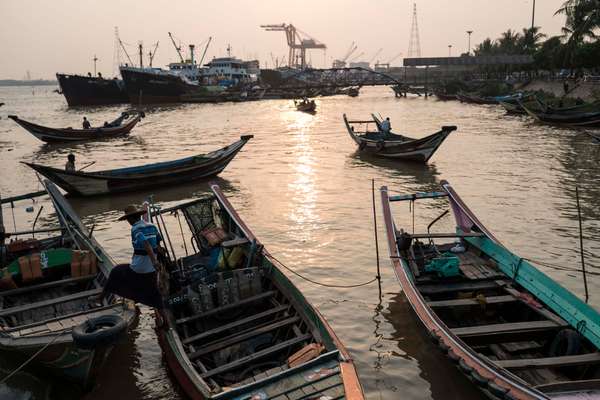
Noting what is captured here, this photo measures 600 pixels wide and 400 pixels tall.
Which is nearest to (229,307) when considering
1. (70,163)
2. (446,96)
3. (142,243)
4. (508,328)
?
(142,243)

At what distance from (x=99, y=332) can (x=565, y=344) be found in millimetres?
5242

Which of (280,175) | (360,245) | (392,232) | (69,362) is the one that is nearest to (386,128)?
(280,175)

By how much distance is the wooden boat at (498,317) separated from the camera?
15.6ft

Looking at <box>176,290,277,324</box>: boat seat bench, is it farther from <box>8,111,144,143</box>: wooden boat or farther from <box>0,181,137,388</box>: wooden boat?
<box>8,111,144,143</box>: wooden boat

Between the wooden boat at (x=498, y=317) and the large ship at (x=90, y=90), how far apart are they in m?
67.1

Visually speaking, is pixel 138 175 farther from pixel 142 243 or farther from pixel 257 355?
pixel 257 355

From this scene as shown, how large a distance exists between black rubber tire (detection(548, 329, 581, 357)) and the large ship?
69.7m

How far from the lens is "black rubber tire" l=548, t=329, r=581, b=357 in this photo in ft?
17.6

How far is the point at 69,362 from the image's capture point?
544 centimetres

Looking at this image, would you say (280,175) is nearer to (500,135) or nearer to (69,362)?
(69,362)

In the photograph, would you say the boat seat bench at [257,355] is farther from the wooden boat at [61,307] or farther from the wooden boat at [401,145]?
the wooden boat at [401,145]

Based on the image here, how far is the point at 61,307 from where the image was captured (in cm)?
691

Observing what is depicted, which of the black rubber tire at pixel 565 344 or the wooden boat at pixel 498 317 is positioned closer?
the wooden boat at pixel 498 317

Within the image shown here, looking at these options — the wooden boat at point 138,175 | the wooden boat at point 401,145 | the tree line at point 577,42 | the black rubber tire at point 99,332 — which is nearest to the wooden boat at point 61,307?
the black rubber tire at point 99,332
